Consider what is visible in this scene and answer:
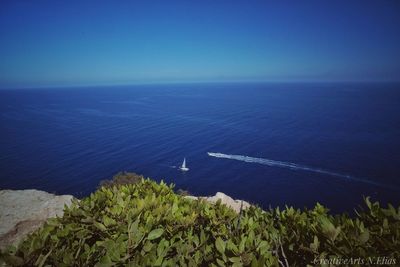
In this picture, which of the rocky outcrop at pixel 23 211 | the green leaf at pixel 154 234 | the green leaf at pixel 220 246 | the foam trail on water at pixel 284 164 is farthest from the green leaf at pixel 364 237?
the foam trail on water at pixel 284 164

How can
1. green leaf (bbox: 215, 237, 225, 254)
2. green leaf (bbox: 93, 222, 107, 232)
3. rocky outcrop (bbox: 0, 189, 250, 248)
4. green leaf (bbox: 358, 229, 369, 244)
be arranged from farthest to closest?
rocky outcrop (bbox: 0, 189, 250, 248), green leaf (bbox: 93, 222, 107, 232), green leaf (bbox: 215, 237, 225, 254), green leaf (bbox: 358, 229, 369, 244)

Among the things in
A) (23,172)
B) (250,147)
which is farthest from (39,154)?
(250,147)

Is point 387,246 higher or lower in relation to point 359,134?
higher

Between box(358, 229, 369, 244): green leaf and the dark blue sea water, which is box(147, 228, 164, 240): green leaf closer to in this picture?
box(358, 229, 369, 244): green leaf

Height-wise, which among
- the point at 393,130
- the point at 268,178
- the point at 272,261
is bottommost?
the point at 268,178

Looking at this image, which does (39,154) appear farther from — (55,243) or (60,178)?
(55,243)

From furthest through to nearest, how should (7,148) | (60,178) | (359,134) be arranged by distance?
1. (359,134)
2. (7,148)
3. (60,178)

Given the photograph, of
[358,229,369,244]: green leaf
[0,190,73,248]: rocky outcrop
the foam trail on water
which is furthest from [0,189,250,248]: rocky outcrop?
the foam trail on water
